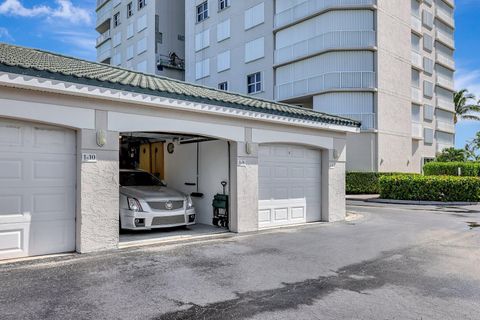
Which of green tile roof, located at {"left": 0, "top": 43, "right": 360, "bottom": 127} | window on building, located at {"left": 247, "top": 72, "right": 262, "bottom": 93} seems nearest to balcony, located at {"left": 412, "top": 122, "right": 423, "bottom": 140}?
window on building, located at {"left": 247, "top": 72, "right": 262, "bottom": 93}

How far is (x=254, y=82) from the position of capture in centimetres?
3216

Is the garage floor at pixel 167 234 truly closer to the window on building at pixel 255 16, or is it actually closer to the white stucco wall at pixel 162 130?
the white stucco wall at pixel 162 130

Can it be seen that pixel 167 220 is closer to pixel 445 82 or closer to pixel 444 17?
pixel 445 82

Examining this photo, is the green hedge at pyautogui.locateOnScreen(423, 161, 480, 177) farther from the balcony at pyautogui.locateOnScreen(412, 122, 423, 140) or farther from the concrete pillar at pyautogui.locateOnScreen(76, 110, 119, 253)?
the concrete pillar at pyautogui.locateOnScreen(76, 110, 119, 253)

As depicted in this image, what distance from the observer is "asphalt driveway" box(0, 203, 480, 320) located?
476 cm

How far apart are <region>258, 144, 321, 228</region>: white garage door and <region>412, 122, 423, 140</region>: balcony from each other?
73.4 feet

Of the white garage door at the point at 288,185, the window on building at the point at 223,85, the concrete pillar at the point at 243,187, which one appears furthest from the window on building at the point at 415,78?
the concrete pillar at the point at 243,187

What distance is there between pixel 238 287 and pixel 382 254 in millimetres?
3773

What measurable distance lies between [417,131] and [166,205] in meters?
28.0

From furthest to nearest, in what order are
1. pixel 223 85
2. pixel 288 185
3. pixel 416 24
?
pixel 223 85 < pixel 416 24 < pixel 288 185

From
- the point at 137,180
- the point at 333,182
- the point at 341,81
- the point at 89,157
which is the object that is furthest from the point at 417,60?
the point at 89,157

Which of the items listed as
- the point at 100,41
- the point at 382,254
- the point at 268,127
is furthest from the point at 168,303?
the point at 100,41

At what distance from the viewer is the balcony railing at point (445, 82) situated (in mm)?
38844

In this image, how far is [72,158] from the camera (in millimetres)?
7785
